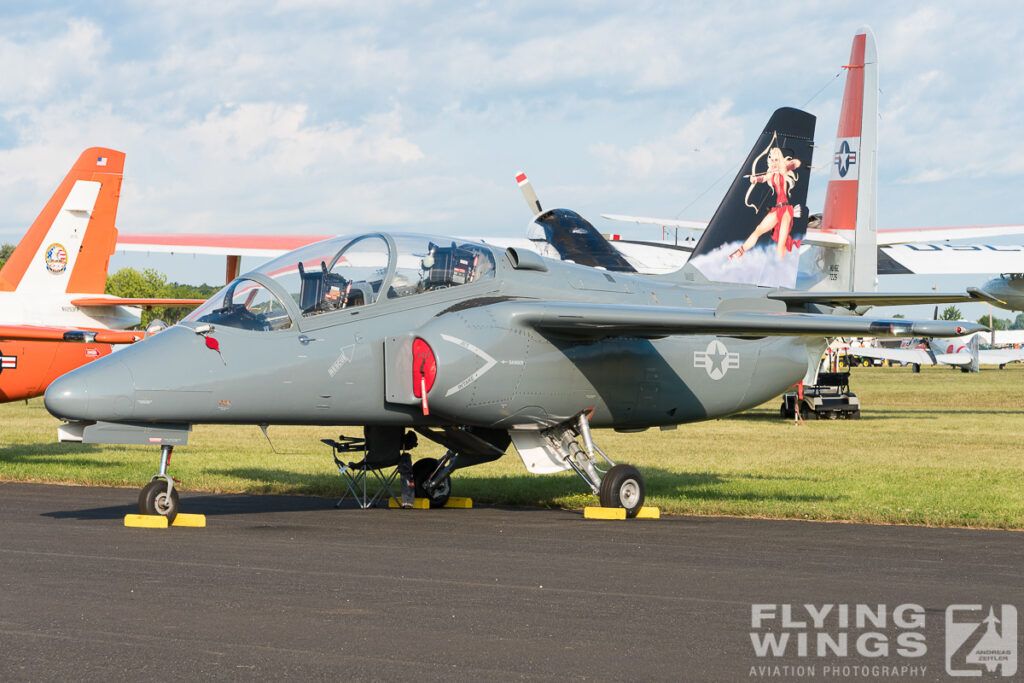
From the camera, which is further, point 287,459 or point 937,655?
point 287,459

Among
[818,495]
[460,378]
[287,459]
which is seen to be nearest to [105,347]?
[287,459]

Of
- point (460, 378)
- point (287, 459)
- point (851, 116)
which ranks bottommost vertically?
point (287, 459)

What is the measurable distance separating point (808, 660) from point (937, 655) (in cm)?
69

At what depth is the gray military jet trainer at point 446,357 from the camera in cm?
1071

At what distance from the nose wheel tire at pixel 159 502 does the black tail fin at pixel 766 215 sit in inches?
320

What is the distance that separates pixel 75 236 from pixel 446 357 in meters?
11.5

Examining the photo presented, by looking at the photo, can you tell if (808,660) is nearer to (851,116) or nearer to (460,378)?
(460,378)

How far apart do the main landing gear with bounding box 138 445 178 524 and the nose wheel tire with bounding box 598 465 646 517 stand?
452 centimetres

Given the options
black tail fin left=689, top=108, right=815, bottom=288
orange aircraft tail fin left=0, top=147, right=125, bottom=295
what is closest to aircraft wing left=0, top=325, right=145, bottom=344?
orange aircraft tail fin left=0, top=147, right=125, bottom=295

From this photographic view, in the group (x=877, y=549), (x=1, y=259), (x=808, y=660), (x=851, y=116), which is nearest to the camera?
(x=808, y=660)

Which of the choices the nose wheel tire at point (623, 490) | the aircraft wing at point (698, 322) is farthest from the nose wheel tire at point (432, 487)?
the aircraft wing at point (698, 322)

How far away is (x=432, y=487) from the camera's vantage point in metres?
13.8

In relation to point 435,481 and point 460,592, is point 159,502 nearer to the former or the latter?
point 435,481

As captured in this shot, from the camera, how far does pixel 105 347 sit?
19.2 m
